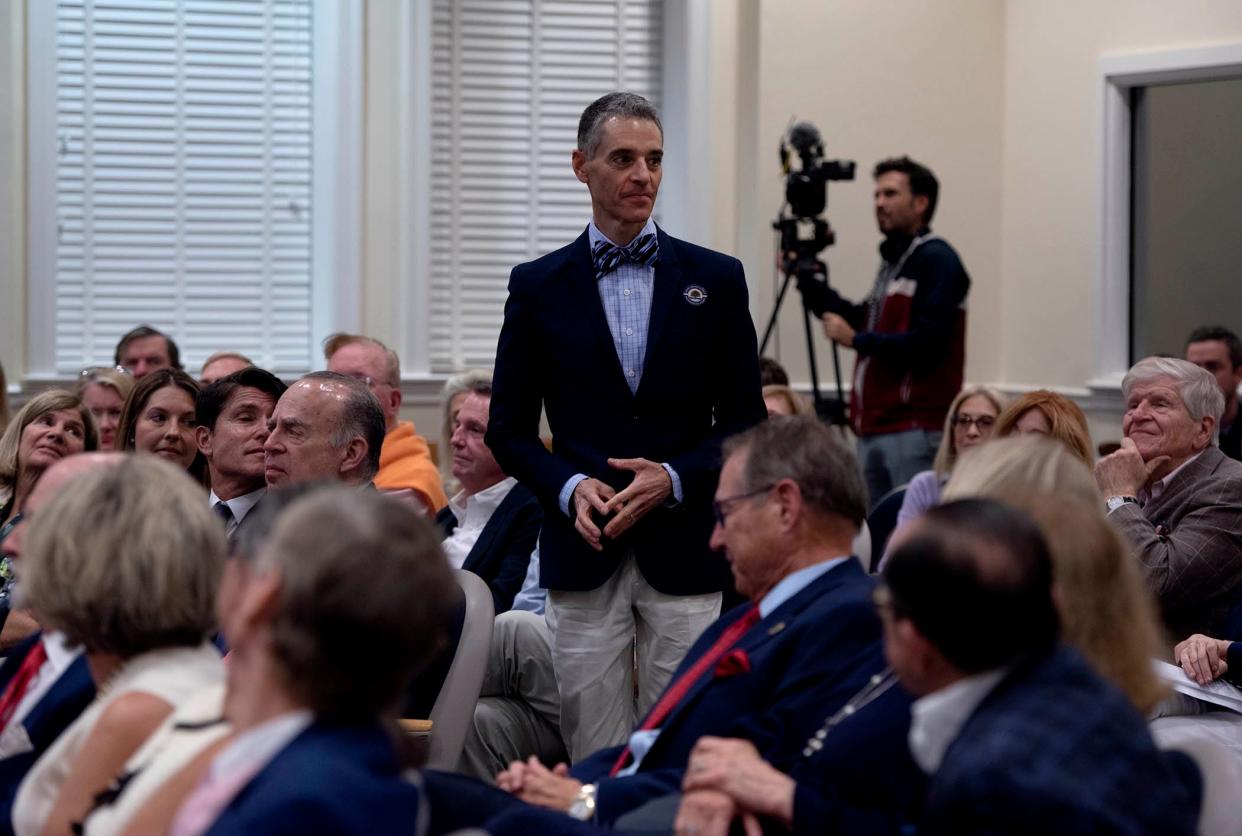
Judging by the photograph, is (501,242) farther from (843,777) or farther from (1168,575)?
(843,777)

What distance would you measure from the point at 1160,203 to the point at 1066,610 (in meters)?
5.23

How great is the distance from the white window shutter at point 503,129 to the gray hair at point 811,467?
14.0ft

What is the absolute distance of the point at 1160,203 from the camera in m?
6.38

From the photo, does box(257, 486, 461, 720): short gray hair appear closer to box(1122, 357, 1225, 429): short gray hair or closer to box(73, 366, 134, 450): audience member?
box(1122, 357, 1225, 429): short gray hair

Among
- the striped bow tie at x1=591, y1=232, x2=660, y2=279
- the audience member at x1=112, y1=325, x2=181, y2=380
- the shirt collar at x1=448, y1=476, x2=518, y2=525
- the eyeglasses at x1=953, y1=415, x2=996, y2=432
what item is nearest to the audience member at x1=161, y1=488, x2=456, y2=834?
the striped bow tie at x1=591, y1=232, x2=660, y2=279

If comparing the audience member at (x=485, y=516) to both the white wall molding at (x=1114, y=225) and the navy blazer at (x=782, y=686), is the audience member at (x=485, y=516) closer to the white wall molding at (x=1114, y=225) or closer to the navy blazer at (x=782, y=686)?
the navy blazer at (x=782, y=686)

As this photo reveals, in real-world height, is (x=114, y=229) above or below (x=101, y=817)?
above

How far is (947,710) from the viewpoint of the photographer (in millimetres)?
1448

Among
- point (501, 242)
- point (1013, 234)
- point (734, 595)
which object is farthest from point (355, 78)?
point (734, 595)

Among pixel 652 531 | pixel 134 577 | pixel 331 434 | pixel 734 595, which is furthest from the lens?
pixel 734 595

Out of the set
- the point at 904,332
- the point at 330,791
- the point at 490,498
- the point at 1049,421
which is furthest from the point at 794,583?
the point at 904,332

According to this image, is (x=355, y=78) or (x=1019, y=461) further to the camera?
(x=355, y=78)

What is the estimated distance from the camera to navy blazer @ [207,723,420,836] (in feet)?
4.11

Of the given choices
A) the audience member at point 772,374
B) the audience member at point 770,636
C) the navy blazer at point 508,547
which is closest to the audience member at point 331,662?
the audience member at point 770,636
